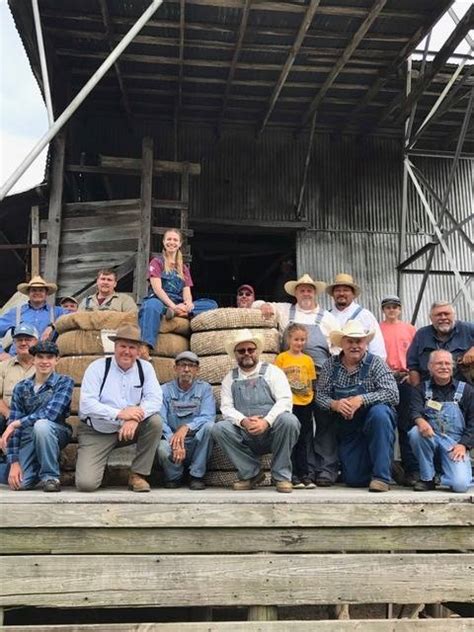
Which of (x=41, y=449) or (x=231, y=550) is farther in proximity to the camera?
(x=41, y=449)

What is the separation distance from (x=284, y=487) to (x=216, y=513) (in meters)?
0.79

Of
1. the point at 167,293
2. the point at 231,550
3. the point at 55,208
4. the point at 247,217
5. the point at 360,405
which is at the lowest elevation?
the point at 231,550

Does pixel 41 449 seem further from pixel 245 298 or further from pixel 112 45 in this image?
pixel 112 45

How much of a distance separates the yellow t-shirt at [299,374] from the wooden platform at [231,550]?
1267 mm

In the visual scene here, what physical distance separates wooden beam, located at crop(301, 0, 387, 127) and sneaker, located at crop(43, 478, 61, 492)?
694cm

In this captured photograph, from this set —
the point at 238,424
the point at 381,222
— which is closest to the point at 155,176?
the point at 381,222

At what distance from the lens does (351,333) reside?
5199 millimetres

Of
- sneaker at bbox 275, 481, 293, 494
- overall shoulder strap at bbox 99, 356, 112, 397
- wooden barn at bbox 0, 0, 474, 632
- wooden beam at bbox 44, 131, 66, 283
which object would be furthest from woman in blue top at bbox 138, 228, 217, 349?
wooden beam at bbox 44, 131, 66, 283

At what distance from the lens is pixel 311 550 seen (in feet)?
13.1

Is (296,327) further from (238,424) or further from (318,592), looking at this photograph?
(318,592)

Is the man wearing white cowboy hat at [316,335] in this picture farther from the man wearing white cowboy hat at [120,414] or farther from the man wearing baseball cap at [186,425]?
the man wearing white cowboy hat at [120,414]

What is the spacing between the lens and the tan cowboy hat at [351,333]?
5.20 m

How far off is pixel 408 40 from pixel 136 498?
25.8 ft

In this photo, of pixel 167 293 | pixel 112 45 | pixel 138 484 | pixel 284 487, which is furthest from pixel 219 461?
pixel 112 45
